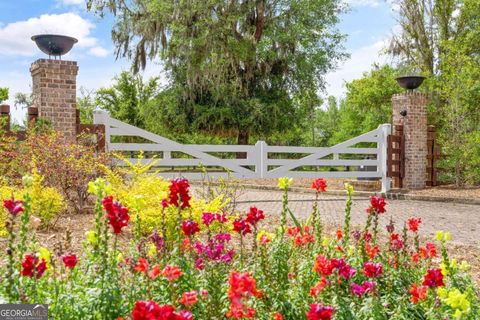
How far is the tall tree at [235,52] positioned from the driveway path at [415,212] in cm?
807

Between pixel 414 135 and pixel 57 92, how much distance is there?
9498 millimetres

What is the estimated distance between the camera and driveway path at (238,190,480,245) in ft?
25.2

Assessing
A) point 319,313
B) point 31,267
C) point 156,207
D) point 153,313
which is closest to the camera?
point 153,313

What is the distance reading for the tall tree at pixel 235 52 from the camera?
19.5 meters

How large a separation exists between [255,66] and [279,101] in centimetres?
172

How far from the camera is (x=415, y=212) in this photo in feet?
33.3

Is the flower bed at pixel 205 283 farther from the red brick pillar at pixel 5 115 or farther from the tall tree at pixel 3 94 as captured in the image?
the tall tree at pixel 3 94

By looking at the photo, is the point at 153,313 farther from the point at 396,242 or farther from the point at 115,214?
the point at 396,242

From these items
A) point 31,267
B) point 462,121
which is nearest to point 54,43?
point 31,267

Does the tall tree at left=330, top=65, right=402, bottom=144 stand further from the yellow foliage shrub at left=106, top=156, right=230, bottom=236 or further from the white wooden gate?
the yellow foliage shrub at left=106, top=156, right=230, bottom=236

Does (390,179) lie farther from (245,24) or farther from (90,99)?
(90,99)

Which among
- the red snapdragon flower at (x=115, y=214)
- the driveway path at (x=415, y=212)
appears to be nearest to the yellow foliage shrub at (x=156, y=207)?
the red snapdragon flower at (x=115, y=214)

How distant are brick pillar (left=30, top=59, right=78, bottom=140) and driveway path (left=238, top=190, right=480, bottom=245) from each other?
3.68m

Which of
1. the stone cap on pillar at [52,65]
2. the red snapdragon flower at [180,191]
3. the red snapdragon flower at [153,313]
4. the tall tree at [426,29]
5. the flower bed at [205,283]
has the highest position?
the tall tree at [426,29]
